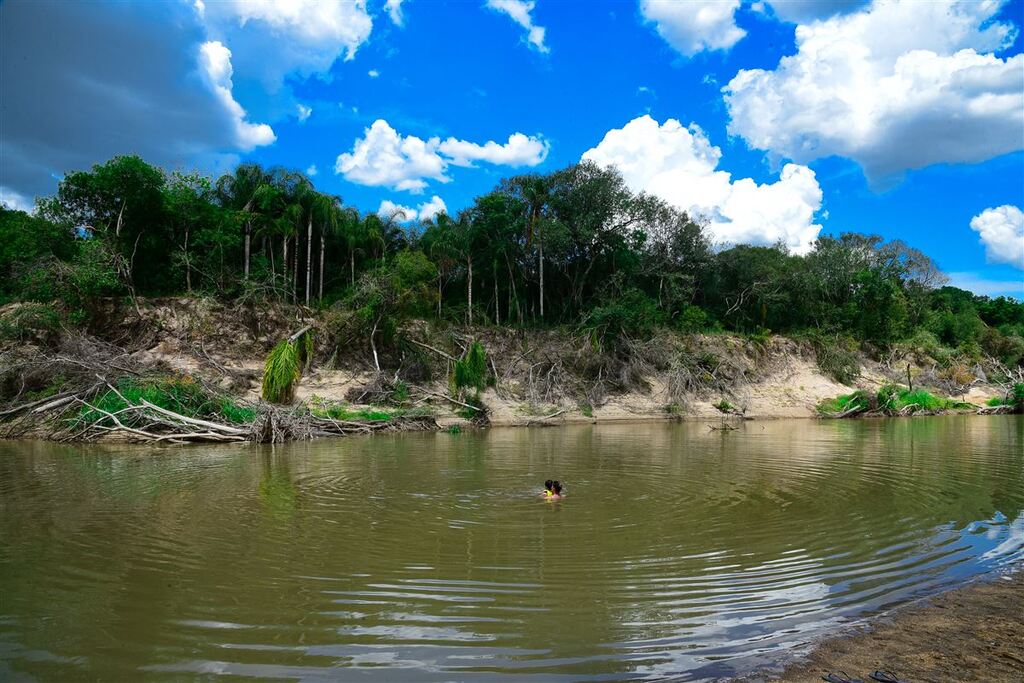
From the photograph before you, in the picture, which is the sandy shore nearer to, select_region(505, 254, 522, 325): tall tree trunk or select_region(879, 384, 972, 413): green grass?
select_region(879, 384, 972, 413): green grass

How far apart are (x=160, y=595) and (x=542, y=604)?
371cm

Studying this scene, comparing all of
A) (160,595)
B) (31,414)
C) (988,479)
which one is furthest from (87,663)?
(31,414)

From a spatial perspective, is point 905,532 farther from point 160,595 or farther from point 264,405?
point 264,405

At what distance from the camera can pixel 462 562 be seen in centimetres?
730

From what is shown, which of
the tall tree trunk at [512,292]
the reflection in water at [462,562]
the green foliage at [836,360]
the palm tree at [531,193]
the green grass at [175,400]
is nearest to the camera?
the reflection in water at [462,562]

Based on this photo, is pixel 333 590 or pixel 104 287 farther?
pixel 104 287

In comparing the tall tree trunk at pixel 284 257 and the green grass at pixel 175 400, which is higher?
the tall tree trunk at pixel 284 257

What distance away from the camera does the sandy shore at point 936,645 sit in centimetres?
441

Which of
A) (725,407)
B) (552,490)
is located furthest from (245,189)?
(552,490)

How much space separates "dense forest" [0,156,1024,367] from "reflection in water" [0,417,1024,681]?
62.7 ft

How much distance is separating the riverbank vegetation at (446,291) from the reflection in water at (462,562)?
15.7 meters

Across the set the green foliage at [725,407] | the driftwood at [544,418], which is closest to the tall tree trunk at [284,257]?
the driftwood at [544,418]

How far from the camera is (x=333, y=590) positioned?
20.7 feet

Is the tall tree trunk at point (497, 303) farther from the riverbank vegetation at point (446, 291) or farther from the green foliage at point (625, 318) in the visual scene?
the green foliage at point (625, 318)
